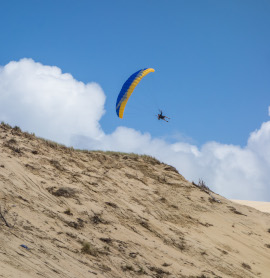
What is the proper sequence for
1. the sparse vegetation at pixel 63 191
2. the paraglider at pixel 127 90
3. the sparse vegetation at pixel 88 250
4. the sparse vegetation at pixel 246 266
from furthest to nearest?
the paraglider at pixel 127 90, the sparse vegetation at pixel 246 266, the sparse vegetation at pixel 63 191, the sparse vegetation at pixel 88 250

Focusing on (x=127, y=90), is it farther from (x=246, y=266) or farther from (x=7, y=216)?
(x=7, y=216)

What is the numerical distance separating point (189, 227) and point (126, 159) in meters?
5.36

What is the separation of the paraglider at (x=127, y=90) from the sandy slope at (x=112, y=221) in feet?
7.70

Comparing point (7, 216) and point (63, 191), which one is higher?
point (63, 191)

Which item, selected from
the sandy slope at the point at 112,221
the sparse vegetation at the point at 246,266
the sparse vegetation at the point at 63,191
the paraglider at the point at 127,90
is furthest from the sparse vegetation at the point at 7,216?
the paraglider at the point at 127,90

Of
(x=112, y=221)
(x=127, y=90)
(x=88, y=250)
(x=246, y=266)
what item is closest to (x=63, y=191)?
(x=112, y=221)

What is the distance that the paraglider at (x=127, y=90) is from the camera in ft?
60.8

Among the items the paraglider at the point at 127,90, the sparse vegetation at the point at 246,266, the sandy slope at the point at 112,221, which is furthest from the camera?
the paraglider at the point at 127,90

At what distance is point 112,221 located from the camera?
40.8 feet

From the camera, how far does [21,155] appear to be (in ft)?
45.0

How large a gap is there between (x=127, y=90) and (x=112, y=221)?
798cm

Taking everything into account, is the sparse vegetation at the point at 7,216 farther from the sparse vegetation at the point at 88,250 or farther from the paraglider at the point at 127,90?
the paraglider at the point at 127,90

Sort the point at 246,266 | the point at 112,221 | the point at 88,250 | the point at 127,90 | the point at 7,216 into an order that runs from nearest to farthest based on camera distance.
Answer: the point at 7,216 → the point at 88,250 → the point at 112,221 → the point at 246,266 → the point at 127,90

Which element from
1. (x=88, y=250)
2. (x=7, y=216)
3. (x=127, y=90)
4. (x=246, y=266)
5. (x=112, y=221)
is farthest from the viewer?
(x=127, y=90)
